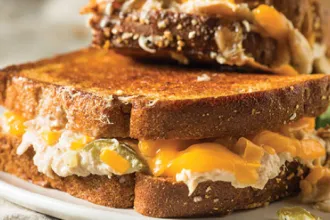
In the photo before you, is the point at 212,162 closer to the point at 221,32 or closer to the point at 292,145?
the point at 292,145

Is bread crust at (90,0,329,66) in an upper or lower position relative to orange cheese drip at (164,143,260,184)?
upper

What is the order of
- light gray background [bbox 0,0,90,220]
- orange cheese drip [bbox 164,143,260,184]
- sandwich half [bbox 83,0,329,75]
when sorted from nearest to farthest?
orange cheese drip [bbox 164,143,260,184], sandwich half [bbox 83,0,329,75], light gray background [bbox 0,0,90,220]

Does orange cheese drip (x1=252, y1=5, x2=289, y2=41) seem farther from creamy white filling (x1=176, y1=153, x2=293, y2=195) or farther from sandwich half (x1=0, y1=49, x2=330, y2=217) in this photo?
creamy white filling (x1=176, y1=153, x2=293, y2=195)

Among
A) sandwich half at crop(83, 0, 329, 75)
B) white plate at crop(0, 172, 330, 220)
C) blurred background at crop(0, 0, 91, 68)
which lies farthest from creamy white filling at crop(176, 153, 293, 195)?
blurred background at crop(0, 0, 91, 68)

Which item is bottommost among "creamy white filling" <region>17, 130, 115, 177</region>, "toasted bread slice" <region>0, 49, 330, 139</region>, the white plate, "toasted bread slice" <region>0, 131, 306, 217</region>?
the white plate

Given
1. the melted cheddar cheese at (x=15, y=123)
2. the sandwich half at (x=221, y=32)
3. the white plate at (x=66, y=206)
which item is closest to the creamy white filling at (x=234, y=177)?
the white plate at (x=66, y=206)

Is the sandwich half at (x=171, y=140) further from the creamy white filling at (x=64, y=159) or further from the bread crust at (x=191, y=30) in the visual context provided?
the bread crust at (x=191, y=30)

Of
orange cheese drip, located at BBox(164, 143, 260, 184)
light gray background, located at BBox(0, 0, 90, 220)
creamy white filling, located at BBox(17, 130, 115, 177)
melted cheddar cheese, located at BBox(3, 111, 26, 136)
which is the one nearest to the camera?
orange cheese drip, located at BBox(164, 143, 260, 184)
